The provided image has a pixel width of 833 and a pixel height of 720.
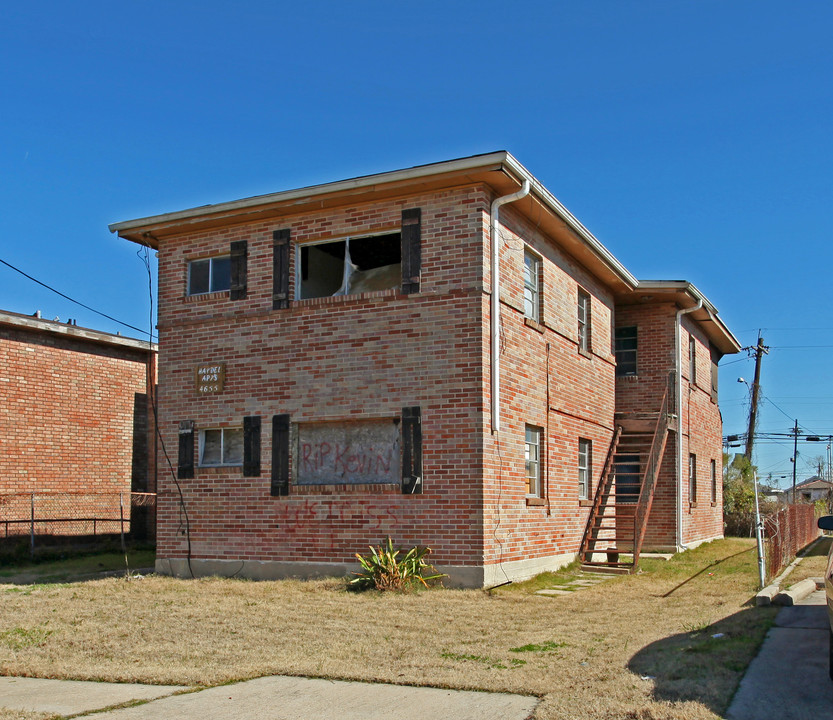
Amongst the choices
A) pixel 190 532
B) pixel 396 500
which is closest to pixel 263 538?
pixel 190 532

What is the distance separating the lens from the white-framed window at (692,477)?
75.9 feet

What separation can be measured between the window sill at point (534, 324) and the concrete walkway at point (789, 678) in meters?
6.99

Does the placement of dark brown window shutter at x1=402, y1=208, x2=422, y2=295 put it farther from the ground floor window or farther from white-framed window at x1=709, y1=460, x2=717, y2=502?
white-framed window at x1=709, y1=460, x2=717, y2=502

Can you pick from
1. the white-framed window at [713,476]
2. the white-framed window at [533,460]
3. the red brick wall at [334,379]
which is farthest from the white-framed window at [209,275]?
the white-framed window at [713,476]

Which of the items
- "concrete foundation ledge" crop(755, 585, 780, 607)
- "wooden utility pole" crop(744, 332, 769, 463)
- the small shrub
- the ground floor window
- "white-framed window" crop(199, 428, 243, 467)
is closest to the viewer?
"concrete foundation ledge" crop(755, 585, 780, 607)

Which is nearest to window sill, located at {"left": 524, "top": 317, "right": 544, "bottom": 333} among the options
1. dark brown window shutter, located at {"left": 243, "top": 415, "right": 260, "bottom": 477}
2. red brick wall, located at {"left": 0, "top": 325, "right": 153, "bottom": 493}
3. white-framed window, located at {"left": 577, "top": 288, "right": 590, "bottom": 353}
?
white-framed window, located at {"left": 577, "top": 288, "right": 590, "bottom": 353}

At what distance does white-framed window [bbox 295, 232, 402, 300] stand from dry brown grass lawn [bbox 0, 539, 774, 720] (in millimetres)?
5025

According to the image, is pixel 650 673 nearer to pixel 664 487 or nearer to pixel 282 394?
pixel 282 394

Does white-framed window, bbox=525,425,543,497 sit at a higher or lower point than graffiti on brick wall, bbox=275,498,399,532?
higher

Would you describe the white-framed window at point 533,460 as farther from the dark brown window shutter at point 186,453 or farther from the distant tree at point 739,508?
the distant tree at point 739,508

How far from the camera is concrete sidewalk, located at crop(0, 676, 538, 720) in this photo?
6.51 meters

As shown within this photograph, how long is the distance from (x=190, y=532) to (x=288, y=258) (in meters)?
5.15

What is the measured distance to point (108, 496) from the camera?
22.6 metres

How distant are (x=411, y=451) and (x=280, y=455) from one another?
2.46m
